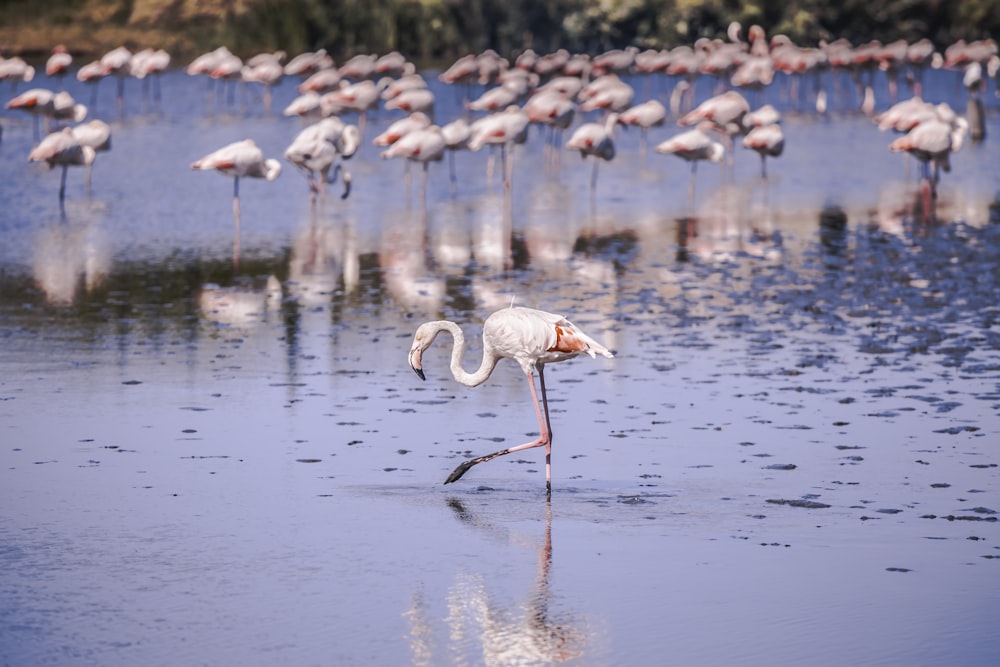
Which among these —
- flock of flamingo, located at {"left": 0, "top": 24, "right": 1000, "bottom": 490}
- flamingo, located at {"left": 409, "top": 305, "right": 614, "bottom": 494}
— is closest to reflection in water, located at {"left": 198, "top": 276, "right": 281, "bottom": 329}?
flock of flamingo, located at {"left": 0, "top": 24, "right": 1000, "bottom": 490}

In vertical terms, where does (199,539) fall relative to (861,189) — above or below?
below

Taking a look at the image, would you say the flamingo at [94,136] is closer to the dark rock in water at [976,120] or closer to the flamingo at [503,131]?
the flamingo at [503,131]

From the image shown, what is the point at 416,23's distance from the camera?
49562mm

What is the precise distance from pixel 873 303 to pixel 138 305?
532cm

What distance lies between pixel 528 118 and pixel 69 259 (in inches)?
336

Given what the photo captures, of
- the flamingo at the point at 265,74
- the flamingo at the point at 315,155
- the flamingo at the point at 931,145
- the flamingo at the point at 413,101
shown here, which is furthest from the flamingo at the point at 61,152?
the flamingo at the point at 265,74

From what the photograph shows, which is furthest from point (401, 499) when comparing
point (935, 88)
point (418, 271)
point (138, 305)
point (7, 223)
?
point (935, 88)

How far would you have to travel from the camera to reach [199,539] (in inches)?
275

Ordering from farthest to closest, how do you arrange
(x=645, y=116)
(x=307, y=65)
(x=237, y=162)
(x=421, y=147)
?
1. (x=307, y=65)
2. (x=645, y=116)
3. (x=421, y=147)
4. (x=237, y=162)

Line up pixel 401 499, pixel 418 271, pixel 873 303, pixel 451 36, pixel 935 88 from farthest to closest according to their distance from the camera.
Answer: pixel 451 36 → pixel 935 88 → pixel 418 271 → pixel 873 303 → pixel 401 499

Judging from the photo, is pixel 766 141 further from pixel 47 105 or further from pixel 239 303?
pixel 47 105

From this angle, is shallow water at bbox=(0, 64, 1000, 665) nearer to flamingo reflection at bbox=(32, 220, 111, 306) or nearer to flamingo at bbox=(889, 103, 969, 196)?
flamingo reflection at bbox=(32, 220, 111, 306)

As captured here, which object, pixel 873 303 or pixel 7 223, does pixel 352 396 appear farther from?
pixel 7 223


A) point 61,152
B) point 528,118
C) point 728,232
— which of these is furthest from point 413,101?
point 728,232
